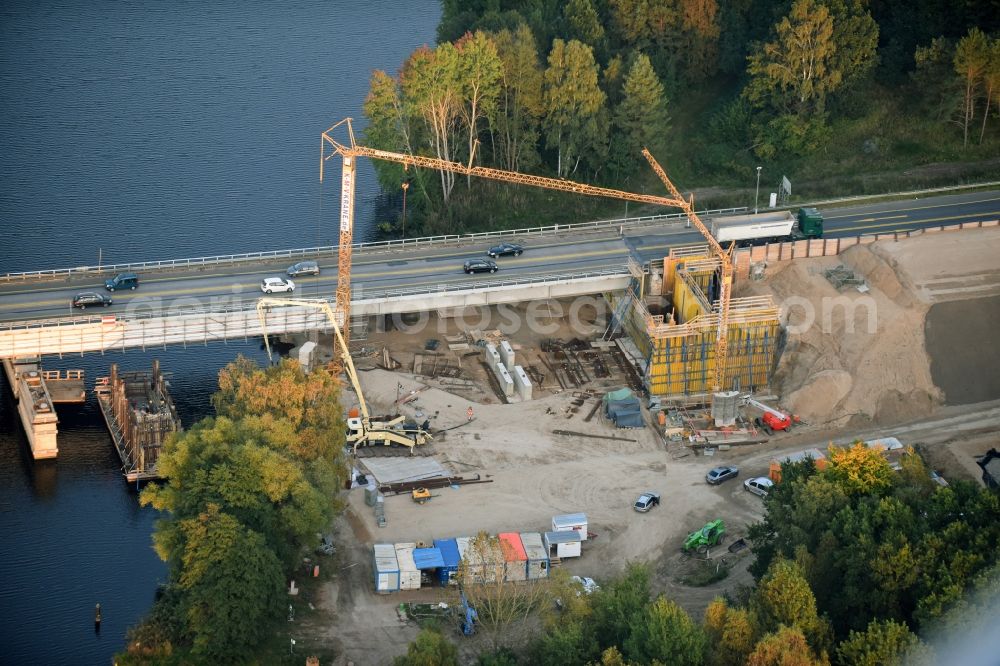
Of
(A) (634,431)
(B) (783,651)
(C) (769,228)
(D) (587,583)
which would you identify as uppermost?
(C) (769,228)

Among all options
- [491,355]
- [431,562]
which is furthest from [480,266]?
[431,562]

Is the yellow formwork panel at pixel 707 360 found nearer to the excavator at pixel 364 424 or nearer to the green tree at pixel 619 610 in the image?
the excavator at pixel 364 424

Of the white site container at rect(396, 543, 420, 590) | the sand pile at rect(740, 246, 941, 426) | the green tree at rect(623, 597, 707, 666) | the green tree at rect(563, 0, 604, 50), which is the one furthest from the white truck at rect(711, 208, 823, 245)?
the green tree at rect(623, 597, 707, 666)

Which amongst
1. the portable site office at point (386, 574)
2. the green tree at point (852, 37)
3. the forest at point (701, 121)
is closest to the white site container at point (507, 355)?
the forest at point (701, 121)

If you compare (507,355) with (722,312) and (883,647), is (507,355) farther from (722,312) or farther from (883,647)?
(883,647)

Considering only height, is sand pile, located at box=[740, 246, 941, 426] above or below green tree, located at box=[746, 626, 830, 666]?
above

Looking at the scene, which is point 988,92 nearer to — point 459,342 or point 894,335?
point 894,335

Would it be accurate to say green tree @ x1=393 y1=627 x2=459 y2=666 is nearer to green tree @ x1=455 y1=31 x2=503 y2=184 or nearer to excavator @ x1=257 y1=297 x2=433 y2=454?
excavator @ x1=257 y1=297 x2=433 y2=454
